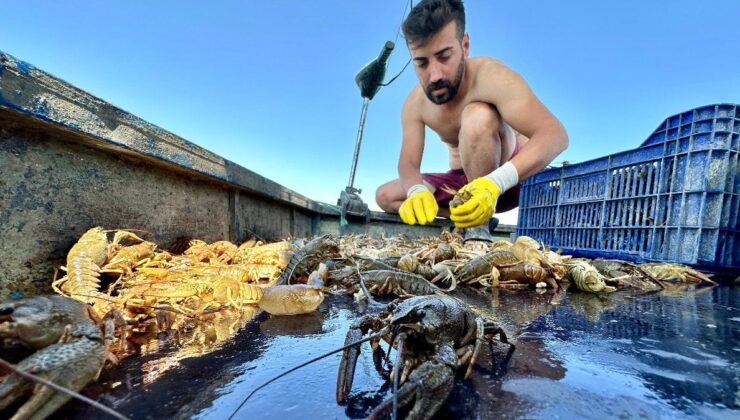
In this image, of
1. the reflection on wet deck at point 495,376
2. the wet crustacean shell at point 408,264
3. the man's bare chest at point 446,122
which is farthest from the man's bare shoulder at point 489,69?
the reflection on wet deck at point 495,376

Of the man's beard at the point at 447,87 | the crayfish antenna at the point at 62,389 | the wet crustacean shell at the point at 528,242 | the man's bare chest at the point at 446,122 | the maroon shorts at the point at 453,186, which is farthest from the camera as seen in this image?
the maroon shorts at the point at 453,186

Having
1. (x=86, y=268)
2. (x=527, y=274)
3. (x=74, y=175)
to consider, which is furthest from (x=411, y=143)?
(x=86, y=268)

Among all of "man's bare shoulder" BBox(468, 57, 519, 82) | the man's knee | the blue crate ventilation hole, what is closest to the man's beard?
"man's bare shoulder" BBox(468, 57, 519, 82)

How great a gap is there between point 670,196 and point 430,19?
12.6 ft

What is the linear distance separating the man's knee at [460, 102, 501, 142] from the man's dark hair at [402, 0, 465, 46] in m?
1.07

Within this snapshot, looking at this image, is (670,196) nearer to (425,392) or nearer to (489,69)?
(489,69)

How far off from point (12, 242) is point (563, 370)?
104 inches

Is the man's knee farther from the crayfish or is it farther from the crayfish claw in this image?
the crayfish claw

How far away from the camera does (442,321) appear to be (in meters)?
1.06

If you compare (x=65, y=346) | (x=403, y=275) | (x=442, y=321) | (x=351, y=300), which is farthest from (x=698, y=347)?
(x=65, y=346)

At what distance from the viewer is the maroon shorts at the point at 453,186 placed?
21.2ft

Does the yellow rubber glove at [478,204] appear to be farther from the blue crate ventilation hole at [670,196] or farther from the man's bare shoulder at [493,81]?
the blue crate ventilation hole at [670,196]

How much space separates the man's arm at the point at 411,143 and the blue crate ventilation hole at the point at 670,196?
Answer: 8.66 ft

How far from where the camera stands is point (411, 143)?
594cm
